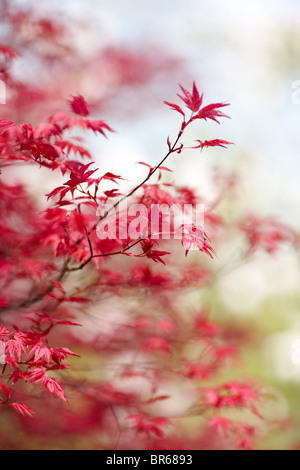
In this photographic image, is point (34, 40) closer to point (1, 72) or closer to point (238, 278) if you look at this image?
point (1, 72)

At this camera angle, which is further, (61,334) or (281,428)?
(281,428)

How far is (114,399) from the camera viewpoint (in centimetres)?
167

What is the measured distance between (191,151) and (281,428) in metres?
3.10

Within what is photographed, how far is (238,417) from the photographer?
3.96 m

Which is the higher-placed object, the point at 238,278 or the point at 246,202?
the point at 246,202

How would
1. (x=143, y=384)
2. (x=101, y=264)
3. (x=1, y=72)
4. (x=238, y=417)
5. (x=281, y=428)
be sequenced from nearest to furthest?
1. (x=1, y=72)
2. (x=101, y=264)
3. (x=143, y=384)
4. (x=281, y=428)
5. (x=238, y=417)

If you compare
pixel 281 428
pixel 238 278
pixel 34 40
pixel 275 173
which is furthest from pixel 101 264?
pixel 275 173

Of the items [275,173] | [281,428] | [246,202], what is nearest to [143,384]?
[281,428]

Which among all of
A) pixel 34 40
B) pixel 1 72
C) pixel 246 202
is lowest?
pixel 1 72
